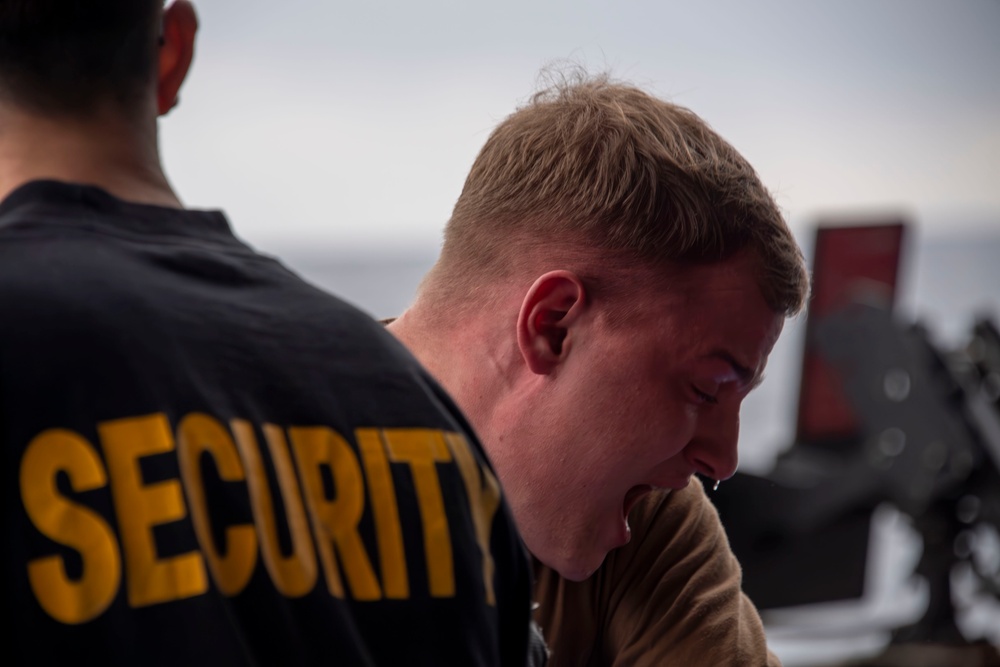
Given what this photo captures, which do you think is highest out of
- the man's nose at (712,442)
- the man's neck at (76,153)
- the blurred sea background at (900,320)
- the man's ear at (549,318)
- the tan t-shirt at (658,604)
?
the man's neck at (76,153)

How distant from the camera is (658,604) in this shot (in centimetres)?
99

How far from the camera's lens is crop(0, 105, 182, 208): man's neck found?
0.53 meters

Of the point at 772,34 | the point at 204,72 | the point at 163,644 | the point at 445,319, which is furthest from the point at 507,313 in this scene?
the point at 772,34

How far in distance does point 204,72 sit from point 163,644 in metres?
2.39

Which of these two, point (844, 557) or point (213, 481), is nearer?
point (213, 481)

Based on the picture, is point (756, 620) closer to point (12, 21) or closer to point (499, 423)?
point (499, 423)

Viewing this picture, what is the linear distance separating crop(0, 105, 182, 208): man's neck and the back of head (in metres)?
0.42

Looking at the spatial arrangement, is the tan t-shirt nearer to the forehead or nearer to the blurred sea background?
the forehead

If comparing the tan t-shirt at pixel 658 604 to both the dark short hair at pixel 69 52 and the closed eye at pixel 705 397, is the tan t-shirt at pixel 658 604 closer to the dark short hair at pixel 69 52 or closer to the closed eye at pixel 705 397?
the closed eye at pixel 705 397

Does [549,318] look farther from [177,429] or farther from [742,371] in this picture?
[177,429]

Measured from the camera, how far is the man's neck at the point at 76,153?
526mm

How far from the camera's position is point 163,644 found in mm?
493

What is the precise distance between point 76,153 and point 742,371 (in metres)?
0.58

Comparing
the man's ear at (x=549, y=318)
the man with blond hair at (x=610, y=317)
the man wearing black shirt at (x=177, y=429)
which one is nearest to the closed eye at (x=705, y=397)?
the man with blond hair at (x=610, y=317)
